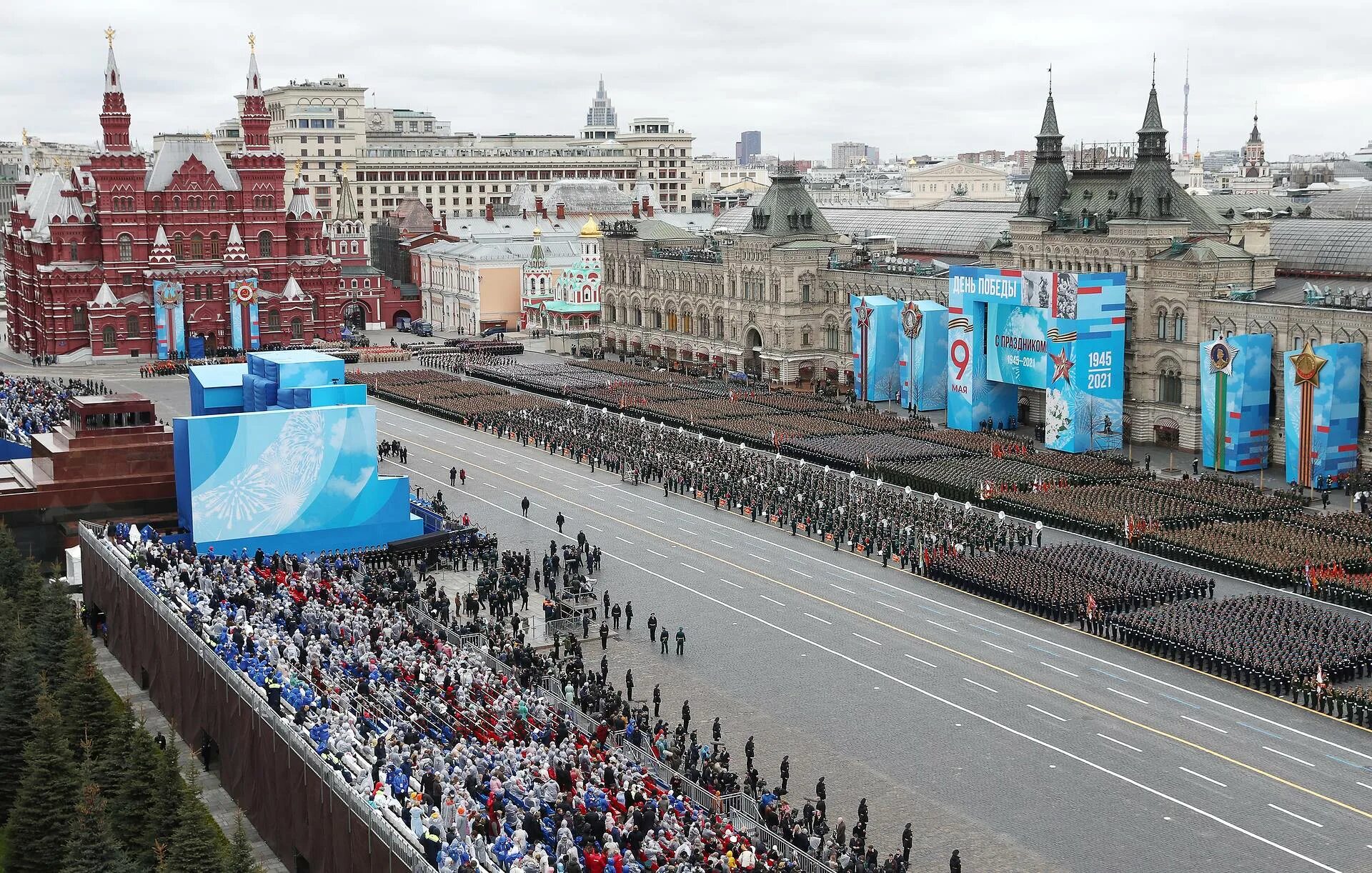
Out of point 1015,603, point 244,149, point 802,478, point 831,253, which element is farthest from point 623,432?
point 244,149

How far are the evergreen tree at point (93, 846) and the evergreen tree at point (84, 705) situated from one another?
5.58 meters

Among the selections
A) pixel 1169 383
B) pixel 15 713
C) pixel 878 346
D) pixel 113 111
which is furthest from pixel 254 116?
pixel 15 713

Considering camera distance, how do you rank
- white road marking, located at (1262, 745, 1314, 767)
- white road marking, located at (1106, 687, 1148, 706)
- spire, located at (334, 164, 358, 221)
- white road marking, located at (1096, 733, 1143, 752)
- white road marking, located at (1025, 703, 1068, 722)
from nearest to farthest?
1. white road marking, located at (1262, 745, 1314, 767)
2. white road marking, located at (1096, 733, 1143, 752)
3. white road marking, located at (1025, 703, 1068, 722)
4. white road marking, located at (1106, 687, 1148, 706)
5. spire, located at (334, 164, 358, 221)

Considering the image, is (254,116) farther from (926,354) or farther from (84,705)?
(84,705)

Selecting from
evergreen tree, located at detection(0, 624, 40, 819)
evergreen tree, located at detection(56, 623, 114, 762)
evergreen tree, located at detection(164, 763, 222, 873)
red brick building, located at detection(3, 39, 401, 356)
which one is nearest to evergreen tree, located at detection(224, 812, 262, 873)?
evergreen tree, located at detection(164, 763, 222, 873)

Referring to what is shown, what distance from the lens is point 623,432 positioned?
77812 mm

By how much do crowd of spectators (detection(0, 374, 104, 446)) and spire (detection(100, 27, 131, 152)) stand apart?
2161cm

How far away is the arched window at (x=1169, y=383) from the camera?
240 feet

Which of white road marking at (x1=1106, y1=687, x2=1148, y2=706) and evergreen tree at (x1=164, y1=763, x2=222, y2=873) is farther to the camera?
white road marking at (x1=1106, y1=687, x2=1148, y2=706)

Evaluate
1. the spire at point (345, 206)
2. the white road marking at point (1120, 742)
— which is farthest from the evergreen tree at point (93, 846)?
the spire at point (345, 206)

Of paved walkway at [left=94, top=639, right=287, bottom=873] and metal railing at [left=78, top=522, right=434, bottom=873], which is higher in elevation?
metal railing at [left=78, top=522, right=434, bottom=873]

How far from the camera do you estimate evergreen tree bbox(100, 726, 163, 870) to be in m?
29.5

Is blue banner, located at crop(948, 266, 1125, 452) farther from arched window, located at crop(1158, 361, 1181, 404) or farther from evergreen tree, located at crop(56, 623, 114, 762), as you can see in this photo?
evergreen tree, located at crop(56, 623, 114, 762)

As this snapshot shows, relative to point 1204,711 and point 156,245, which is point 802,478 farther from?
point 156,245
